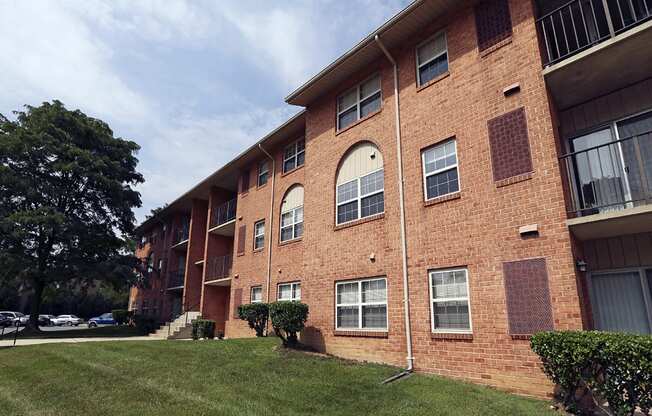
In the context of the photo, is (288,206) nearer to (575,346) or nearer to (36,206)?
Answer: (575,346)

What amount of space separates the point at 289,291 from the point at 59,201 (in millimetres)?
19092

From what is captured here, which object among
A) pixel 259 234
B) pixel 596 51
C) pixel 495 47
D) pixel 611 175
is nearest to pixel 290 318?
pixel 259 234

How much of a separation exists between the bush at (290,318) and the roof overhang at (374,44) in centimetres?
766

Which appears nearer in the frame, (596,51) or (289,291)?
(596,51)

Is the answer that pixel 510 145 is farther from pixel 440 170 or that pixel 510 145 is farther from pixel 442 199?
pixel 442 199

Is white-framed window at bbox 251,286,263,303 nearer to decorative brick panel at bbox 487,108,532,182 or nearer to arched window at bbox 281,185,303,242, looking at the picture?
arched window at bbox 281,185,303,242

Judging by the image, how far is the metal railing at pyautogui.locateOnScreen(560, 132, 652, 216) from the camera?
794cm

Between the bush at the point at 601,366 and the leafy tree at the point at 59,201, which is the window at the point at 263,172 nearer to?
the leafy tree at the point at 59,201

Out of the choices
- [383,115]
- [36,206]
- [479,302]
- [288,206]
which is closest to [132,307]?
[36,206]

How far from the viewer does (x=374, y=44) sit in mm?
11969

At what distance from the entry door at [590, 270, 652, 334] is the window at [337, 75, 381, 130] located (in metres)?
7.71

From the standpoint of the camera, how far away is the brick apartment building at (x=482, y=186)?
7.79 metres

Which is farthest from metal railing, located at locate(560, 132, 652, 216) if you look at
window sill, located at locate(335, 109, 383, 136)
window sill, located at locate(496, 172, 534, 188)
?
window sill, located at locate(335, 109, 383, 136)

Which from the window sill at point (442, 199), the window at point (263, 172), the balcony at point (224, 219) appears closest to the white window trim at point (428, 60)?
the window sill at point (442, 199)
